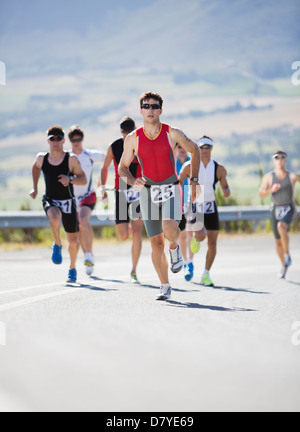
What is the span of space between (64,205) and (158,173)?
9.31 feet

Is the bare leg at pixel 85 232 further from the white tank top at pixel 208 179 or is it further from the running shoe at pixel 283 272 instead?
the running shoe at pixel 283 272

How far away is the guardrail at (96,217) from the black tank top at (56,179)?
23.9 ft

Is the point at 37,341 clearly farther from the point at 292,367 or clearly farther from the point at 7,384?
the point at 292,367

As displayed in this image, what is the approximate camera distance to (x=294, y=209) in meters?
13.8

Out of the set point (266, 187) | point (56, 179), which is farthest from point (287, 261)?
point (56, 179)

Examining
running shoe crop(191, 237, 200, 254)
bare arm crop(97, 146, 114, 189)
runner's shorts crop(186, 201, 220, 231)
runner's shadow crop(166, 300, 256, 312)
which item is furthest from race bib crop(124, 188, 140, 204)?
runner's shadow crop(166, 300, 256, 312)

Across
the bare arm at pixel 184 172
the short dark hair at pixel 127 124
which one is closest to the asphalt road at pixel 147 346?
the bare arm at pixel 184 172

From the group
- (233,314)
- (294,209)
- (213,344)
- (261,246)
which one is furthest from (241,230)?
(213,344)

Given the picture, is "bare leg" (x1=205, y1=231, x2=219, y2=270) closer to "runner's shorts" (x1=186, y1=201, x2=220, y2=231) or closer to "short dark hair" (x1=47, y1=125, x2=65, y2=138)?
"runner's shorts" (x1=186, y1=201, x2=220, y2=231)

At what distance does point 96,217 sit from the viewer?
66.0 feet

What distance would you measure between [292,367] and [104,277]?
280 inches

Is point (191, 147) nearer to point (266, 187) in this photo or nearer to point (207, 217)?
point (207, 217)

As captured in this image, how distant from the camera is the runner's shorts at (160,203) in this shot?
31.1ft

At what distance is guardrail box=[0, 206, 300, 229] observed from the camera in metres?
19.3
